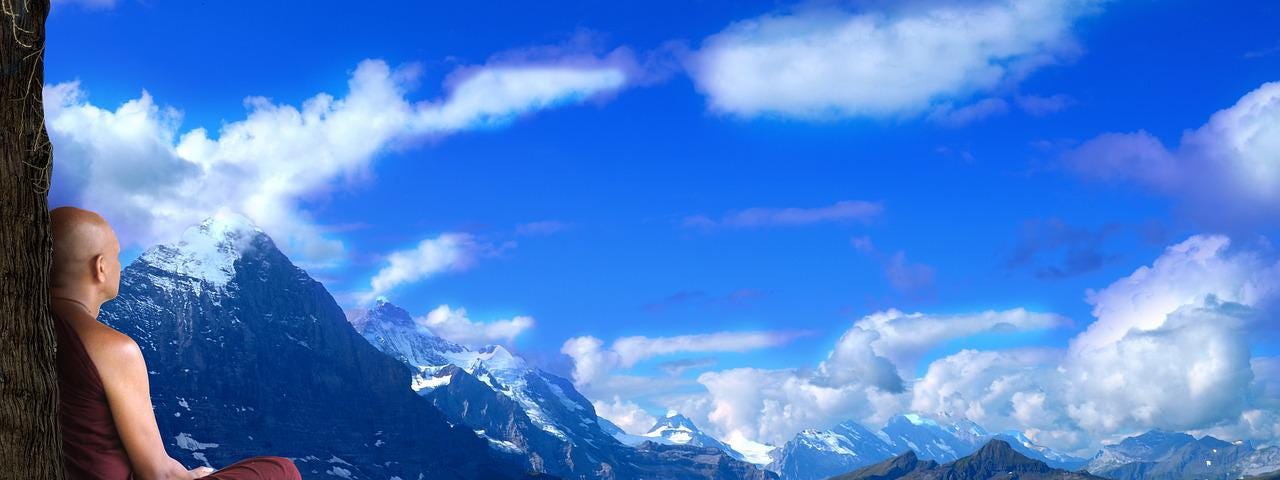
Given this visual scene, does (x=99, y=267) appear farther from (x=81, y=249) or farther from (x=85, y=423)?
(x=85, y=423)

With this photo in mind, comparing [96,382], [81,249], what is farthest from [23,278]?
[96,382]

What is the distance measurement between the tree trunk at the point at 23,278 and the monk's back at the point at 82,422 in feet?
0.43

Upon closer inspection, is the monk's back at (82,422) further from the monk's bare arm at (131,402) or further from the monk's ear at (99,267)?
the monk's ear at (99,267)

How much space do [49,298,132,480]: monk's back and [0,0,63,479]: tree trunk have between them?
0.13 m

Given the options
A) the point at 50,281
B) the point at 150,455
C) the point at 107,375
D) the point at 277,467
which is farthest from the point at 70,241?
the point at 277,467

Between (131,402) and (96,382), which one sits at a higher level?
(96,382)

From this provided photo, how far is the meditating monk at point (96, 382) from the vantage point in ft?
20.7

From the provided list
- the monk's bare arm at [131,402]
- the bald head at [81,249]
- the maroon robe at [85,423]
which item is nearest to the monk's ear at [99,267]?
the bald head at [81,249]

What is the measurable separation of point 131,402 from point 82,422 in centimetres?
41

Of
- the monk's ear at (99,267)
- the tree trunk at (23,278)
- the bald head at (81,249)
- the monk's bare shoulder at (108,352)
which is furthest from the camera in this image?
the monk's ear at (99,267)

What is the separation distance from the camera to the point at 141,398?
21.0ft

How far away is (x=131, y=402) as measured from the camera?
6336 millimetres

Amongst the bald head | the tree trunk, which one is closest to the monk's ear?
the bald head

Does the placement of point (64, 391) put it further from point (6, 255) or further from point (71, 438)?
point (6, 255)
